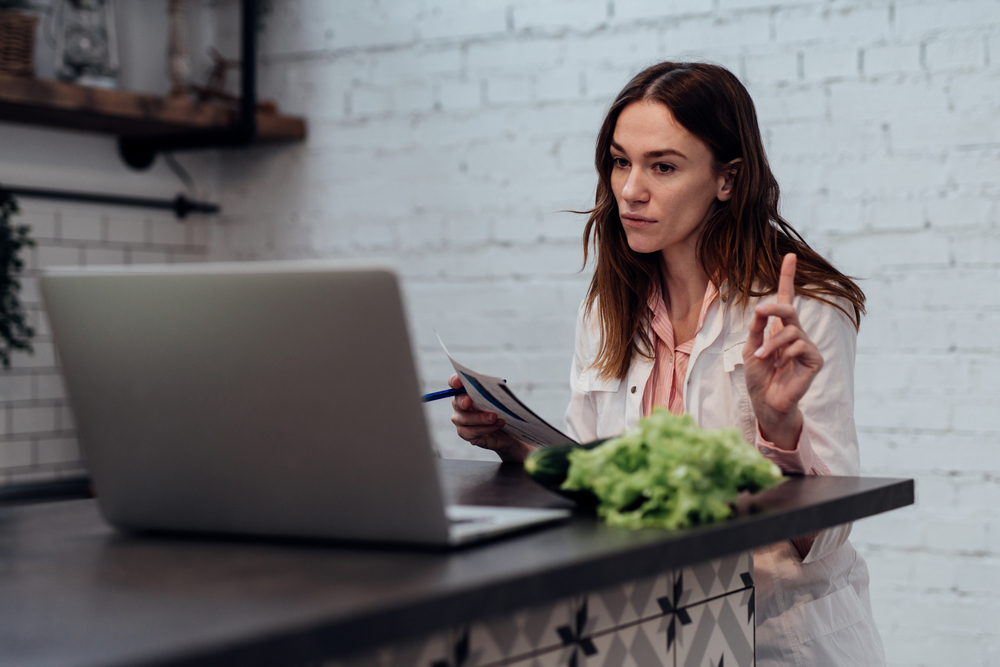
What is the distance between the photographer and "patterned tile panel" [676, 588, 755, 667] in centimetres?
111

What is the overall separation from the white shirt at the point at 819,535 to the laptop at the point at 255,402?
24.7 inches

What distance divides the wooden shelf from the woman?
70.3 inches

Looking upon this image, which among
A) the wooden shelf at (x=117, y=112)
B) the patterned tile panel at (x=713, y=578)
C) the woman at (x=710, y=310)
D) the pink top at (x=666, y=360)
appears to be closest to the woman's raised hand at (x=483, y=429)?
the woman at (x=710, y=310)

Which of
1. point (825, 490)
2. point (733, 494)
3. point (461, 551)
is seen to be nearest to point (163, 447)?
point (461, 551)

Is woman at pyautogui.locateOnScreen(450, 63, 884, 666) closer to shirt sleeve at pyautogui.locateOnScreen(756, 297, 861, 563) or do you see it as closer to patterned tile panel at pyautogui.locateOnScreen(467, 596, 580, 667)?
shirt sleeve at pyautogui.locateOnScreen(756, 297, 861, 563)

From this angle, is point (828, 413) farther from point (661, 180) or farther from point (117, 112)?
point (117, 112)

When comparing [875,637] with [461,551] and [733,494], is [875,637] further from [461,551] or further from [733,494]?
[461,551]

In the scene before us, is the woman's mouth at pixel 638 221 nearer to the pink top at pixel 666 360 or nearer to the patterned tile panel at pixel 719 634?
the pink top at pixel 666 360

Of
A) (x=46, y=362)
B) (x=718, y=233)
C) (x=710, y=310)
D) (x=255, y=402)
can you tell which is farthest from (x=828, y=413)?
(x=46, y=362)

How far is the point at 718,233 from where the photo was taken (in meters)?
1.80

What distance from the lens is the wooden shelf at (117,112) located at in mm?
2902

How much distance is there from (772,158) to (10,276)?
2195mm

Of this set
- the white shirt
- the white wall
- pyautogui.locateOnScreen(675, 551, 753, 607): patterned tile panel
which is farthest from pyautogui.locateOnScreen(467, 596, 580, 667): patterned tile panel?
the white wall

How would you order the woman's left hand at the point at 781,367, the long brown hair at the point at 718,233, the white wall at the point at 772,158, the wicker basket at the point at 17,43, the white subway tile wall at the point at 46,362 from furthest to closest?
the white subway tile wall at the point at 46,362
the wicker basket at the point at 17,43
the white wall at the point at 772,158
the long brown hair at the point at 718,233
the woman's left hand at the point at 781,367
